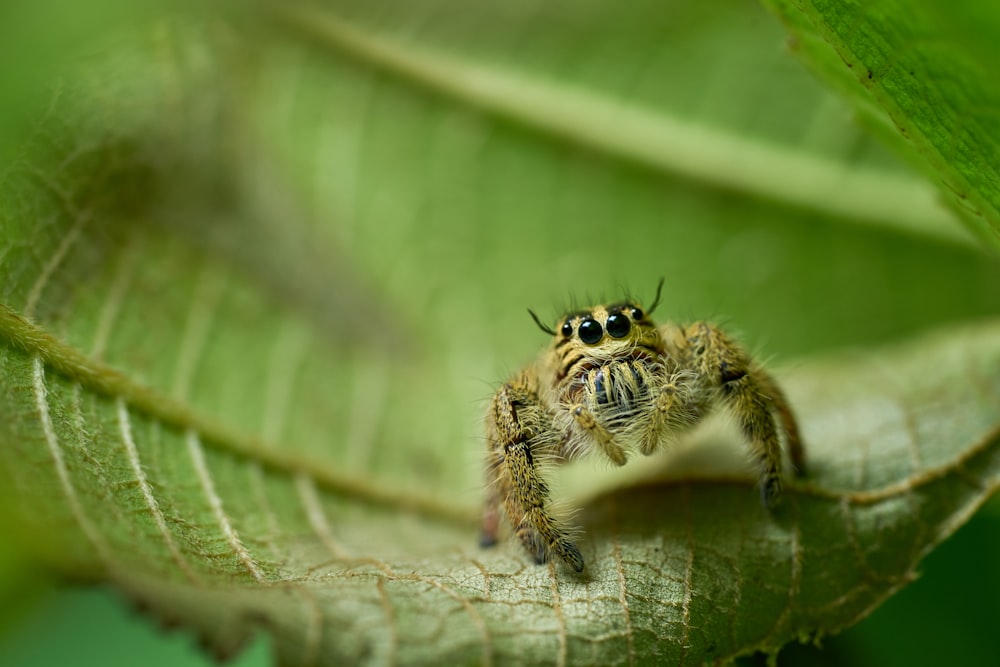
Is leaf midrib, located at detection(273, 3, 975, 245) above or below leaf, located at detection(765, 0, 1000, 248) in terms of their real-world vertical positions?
above

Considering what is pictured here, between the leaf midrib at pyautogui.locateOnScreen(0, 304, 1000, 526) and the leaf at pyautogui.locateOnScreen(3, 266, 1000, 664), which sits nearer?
the leaf at pyautogui.locateOnScreen(3, 266, 1000, 664)

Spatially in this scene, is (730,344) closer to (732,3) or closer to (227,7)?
(732,3)

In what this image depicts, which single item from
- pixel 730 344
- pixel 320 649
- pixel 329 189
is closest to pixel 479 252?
pixel 329 189

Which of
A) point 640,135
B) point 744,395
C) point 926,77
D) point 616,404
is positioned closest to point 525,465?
point 616,404

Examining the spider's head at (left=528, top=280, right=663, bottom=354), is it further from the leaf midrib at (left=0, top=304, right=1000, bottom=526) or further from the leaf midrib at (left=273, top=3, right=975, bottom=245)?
the leaf midrib at (left=273, top=3, right=975, bottom=245)

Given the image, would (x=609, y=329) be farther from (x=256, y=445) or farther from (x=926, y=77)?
(x=256, y=445)

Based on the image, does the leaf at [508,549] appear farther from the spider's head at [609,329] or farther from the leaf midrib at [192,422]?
the spider's head at [609,329]

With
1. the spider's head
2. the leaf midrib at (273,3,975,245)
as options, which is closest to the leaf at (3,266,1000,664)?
the spider's head
